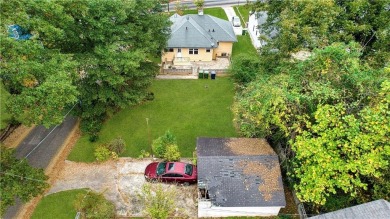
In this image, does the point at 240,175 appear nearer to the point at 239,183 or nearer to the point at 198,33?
the point at 239,183

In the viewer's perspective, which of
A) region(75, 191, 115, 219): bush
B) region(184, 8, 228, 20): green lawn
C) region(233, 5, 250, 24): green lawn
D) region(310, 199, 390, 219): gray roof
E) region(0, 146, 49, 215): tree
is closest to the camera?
region(310, 199, 390, 219): gray roof

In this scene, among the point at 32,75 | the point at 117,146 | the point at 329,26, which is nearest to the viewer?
the point at 32,75

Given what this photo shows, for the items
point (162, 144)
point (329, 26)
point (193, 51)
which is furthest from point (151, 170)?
point (193, 51)

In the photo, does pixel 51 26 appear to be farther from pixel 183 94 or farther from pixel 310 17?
pixel 310 17

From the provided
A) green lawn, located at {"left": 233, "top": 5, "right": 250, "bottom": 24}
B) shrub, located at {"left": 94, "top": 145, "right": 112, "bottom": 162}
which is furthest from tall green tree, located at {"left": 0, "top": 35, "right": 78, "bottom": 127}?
green lawn, located at {"left": 233, "top": 5, "right": 250, "bottom": 24}

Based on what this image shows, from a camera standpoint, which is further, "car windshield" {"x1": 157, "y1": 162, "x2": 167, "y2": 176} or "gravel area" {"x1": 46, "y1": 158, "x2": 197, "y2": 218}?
"car windshield" {"x1": 157, "y1": 162, "x2": 167, "y2": 176}

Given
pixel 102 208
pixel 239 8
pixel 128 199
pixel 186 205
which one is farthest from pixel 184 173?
pixel 239 8

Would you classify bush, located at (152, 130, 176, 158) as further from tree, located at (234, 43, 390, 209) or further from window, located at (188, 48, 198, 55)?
window, located at (188, 48, 198, 55)
